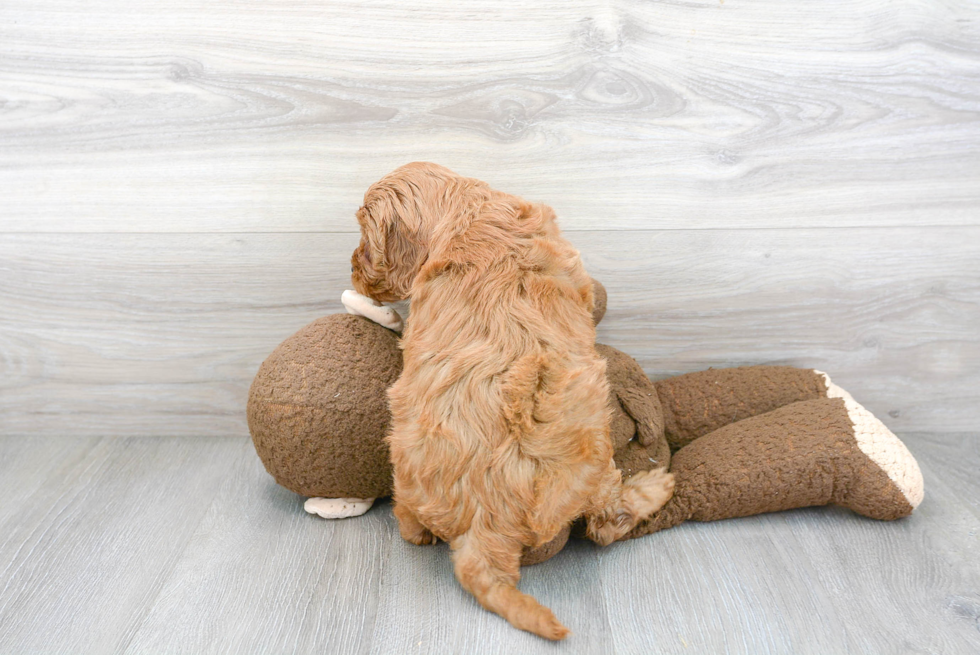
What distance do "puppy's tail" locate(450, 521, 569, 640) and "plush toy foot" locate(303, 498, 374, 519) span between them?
1.03ft

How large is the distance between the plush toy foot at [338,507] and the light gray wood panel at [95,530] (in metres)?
0.22

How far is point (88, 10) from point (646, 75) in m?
1.09

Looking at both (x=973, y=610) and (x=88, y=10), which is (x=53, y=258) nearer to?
(x=88, y=10)

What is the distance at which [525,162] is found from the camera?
136 cm

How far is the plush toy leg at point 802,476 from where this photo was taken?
3.87 feet

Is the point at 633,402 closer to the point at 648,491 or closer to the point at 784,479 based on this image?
the point at 648,491

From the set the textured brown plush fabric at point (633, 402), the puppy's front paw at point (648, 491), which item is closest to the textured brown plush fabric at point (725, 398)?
the textured brown plush fabric at point (633, 402)

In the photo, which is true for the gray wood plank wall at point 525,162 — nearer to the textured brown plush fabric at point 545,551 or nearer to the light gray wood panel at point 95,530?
the light gray wood panel at point 95,530

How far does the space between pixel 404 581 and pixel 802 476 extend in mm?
706

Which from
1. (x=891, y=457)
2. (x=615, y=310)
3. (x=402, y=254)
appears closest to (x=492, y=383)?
(x=402, y=254)

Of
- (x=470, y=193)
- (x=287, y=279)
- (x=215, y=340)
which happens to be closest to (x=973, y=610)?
(x=470, y=193)

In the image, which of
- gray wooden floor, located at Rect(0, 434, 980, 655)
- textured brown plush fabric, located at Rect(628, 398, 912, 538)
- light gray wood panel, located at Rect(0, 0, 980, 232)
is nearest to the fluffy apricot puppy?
gray wooden floor, located at Rect(0, 434, 980, 655)

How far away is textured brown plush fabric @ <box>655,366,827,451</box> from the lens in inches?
53.9

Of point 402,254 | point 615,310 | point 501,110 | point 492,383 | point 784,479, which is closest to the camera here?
point 492,383
